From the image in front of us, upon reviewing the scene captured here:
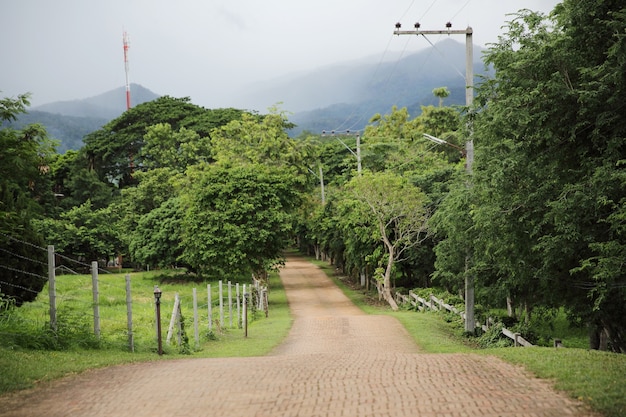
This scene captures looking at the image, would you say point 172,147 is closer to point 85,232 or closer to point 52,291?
point 85,232

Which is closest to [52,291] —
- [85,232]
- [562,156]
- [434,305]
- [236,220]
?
[562,156]

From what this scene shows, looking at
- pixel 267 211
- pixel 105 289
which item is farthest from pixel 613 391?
pixel 105 289

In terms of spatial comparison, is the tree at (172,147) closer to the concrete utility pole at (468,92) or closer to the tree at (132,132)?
the tree at (132,132)

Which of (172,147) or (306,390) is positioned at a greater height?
(172,147)

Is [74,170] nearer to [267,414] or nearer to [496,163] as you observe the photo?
[496,163]

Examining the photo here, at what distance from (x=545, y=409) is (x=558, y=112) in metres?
9.32

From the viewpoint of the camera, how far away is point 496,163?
57.5 feet

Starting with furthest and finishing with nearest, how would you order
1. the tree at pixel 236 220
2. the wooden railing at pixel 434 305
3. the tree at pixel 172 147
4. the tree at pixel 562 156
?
the tree at pixel 172 147, the tree at pixel 236 220, the wooden railing at pixel 434 305, the tree at pixel 562 156

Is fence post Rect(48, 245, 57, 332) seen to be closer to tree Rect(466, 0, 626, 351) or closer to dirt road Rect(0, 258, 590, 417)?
dirt road Rect(0, 258, 590, 417)

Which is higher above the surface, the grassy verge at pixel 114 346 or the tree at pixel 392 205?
the tree at pixel 392 205

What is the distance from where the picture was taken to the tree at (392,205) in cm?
3516

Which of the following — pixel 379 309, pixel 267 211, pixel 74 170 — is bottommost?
pixel 379 309

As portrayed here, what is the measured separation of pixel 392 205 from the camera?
35.3m

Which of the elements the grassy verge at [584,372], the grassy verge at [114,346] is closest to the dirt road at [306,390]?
the grassy verge at [584,372]
